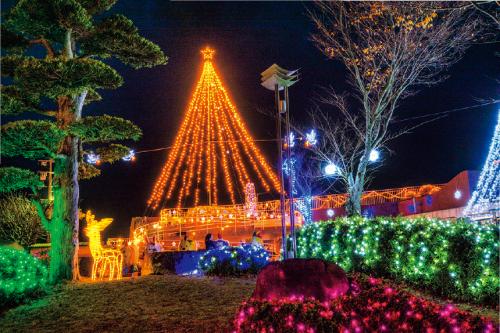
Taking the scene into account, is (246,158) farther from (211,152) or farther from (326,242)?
(326,242)

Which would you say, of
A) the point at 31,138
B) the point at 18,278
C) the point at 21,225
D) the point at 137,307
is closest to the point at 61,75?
the point at 31,138

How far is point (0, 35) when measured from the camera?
11.4m

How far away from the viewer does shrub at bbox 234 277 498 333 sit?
438 centimetres

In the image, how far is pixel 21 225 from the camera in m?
17.8

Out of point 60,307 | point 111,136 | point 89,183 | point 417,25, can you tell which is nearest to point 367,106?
point 417,25

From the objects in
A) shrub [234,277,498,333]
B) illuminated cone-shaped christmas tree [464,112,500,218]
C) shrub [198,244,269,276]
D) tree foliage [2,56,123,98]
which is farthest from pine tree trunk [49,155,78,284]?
illuminated cone-shaped christmas tree [464,112,500,218]

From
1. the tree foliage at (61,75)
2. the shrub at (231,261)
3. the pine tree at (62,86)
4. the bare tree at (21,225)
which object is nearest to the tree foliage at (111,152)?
the pine tree at (62,86)

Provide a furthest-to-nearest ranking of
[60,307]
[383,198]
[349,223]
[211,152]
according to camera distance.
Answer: [383,198], [211,152], [349,223], [60,307]

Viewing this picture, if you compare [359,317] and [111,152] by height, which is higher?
[111,152]

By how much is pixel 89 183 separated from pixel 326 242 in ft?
80.0

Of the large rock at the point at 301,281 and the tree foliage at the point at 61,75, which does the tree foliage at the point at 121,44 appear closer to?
the tree foliage at the point at 61,75

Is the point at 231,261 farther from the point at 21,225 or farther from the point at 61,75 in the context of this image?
the point at 21,225

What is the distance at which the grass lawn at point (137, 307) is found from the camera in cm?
657

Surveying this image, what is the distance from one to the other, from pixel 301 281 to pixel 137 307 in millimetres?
3038
